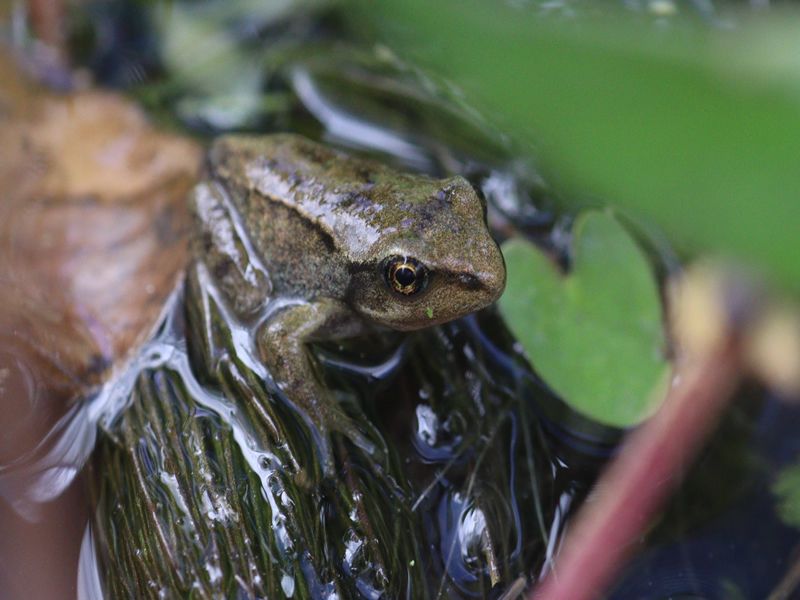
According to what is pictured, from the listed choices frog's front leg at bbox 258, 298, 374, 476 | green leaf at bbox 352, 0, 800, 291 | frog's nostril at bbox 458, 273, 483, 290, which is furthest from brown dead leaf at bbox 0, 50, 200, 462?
green leaf at bbox 352, 0, 800, 291

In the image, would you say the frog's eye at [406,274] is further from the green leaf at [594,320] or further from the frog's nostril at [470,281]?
the green leaf at [594,320]

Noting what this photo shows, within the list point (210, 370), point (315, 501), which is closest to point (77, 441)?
point (210, 370)

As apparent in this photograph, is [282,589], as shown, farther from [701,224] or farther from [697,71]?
[697,71]

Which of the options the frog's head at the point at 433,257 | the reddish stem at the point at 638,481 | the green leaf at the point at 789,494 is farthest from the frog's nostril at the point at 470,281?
the green leaf at the point at 789,494

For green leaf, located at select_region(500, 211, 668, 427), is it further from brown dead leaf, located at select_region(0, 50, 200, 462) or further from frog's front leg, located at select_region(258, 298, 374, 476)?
brown dead leaf, located at select_region(0, 50, 200, 462)

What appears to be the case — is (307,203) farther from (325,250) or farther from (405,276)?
Result: (405,276)

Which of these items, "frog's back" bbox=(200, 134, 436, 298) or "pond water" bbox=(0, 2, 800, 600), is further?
"frog's back" bbox=(200, 134, 436, 298)
